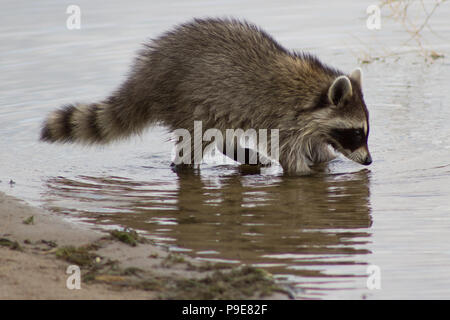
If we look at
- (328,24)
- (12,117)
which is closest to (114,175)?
(12,117)

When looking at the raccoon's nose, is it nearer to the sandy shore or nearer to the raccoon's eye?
the raccoon's eye

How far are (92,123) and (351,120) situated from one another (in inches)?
85.9

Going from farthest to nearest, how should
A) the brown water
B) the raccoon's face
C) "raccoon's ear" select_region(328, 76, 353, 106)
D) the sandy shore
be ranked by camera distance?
1. the raccoon's face
2. "raccoon's ear" select_region(328, 76, 353, 106)
3. the brown water
4. the sandy shore

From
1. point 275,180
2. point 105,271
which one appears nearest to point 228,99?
point 275,180

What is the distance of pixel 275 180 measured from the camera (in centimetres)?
723

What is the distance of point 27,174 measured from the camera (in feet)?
24.1

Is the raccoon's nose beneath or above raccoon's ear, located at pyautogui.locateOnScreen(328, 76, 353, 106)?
beneath

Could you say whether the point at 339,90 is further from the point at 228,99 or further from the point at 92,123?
the point at 92,123

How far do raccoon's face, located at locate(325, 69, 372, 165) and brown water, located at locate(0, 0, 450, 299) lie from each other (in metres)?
0.19

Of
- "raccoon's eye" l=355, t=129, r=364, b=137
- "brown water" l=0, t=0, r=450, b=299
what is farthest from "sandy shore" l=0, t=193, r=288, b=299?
"raccoon's eye" l=355, t=129, r=364, b=137

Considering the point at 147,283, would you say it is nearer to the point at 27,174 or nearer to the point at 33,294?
the point at 33,294

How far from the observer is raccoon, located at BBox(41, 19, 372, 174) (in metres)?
7.32

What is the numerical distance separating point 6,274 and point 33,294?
0.36 meters

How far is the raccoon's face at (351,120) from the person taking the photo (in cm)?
729
